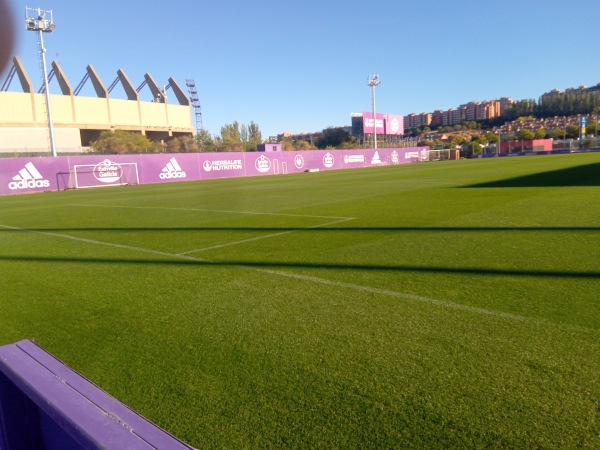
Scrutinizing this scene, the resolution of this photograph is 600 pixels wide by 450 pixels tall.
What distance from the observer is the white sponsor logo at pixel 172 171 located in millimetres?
33562

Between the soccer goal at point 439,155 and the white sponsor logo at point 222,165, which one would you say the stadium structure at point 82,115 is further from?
the soccer goal at point 439,155

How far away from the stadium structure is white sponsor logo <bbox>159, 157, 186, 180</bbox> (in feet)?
74.4

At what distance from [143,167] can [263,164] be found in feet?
41.3

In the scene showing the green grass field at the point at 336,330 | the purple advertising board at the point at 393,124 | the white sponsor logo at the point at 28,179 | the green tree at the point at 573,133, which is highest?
the purple advertising board at the point at 393,124

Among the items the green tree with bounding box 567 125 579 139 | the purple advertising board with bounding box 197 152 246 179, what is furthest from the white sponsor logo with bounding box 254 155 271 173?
the green tree with bounding box 567 125 579 139

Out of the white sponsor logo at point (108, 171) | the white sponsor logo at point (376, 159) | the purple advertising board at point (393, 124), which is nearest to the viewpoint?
the white sponsor logo at point (108, 171)

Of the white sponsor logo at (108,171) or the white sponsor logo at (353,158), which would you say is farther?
the white sponsor logo at (353,158)

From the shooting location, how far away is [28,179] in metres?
26.4

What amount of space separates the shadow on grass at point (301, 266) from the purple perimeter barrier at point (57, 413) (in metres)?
4.44

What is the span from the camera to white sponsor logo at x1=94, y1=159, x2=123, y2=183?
29781mm

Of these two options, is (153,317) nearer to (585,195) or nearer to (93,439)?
(93,439)

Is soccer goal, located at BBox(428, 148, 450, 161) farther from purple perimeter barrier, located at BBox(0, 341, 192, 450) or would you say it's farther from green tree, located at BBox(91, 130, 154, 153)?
purple perimeter barrier, located at BBox(0, 341, 192, 450)

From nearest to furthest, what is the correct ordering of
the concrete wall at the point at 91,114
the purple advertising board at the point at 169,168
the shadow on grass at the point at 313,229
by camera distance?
the shadow on grass at the point at 313,229
the purple advertising board at the point at 169,168
the concrete wall at the point at 91,114

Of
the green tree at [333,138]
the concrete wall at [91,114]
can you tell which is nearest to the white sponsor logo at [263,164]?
the concrete wall at [91,114]
